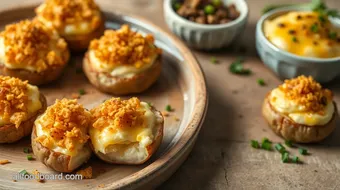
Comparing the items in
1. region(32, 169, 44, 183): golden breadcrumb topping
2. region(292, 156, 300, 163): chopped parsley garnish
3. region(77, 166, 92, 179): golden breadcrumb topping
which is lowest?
region(292, 156, 300, 163): chopped parsley garnish

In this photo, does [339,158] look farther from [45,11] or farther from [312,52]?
[45,11]

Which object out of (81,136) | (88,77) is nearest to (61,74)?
(88,77)

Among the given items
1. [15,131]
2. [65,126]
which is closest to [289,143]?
[65,126]

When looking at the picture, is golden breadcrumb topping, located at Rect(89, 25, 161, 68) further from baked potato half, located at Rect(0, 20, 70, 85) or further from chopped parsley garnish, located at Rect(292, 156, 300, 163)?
chopped parsley garnish, located at Rect(292, 156, 300, 163)

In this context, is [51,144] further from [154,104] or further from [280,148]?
[280,148]

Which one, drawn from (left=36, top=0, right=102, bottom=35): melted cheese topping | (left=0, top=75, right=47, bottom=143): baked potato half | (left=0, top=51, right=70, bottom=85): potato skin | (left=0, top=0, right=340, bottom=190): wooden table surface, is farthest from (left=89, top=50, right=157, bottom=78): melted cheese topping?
(left=0, top=0, right=340, bottom=190): wooden table surface

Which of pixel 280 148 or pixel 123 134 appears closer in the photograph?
pixel 123 134
